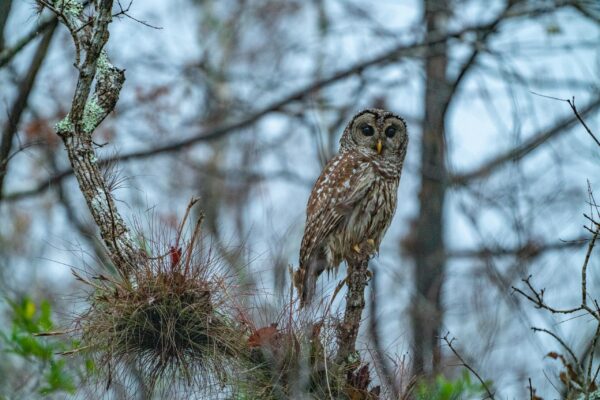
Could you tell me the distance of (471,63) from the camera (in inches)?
421

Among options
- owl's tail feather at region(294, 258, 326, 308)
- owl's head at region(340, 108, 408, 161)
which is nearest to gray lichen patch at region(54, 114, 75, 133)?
owl's tail feather at region(294, 258, 326, 308)

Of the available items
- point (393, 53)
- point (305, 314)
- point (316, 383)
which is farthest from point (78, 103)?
point (393, 53)

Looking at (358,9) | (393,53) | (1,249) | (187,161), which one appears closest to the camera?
(1,249)

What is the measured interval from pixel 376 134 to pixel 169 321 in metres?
3.45

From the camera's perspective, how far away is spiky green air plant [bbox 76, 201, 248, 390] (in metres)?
4.78

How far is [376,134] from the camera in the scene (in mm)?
7676

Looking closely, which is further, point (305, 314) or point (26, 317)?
point (26, 317)

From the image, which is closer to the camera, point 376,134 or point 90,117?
point 90,117

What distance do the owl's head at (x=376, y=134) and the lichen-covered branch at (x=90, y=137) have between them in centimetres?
312

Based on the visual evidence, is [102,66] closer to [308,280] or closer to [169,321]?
[169,321]

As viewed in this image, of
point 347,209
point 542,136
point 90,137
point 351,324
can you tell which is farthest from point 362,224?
point 542,136

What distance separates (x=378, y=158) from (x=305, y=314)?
2828 millimetres

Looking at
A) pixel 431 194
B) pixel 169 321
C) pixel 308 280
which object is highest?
pixel 431 194

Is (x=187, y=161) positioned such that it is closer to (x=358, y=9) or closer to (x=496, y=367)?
(x=358, y=9)
